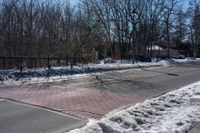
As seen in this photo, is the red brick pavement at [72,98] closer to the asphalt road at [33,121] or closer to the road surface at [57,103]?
the road surface at [57,103]

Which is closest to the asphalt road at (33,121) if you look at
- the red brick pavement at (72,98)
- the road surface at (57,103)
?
the road surface at (57,103)

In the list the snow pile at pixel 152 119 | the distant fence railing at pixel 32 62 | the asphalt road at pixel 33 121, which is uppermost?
the distant fence railing at pixel 32 62

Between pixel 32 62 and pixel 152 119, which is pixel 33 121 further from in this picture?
pixel 32 62

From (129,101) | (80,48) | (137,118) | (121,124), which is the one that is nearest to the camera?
(121,124)

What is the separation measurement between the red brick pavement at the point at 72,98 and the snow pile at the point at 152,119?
121 centimetres

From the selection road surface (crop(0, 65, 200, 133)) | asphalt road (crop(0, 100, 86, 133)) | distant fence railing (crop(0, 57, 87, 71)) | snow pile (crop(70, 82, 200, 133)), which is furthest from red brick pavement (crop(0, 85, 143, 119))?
distant fence railing (crop(0, 57, 87, 71))

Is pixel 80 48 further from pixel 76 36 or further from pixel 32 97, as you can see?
pixel 32 97

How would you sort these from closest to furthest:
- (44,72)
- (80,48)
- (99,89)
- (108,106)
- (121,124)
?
(121,124) → (108,106) → (99,89) → (44,72) → (80,48)

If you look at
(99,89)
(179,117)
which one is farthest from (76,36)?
(179,117)

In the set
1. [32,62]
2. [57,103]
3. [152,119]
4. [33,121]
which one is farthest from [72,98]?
[32,62]

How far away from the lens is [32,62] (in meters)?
28.2

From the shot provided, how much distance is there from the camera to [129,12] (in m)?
54.3

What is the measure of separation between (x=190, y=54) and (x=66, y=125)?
101 meters

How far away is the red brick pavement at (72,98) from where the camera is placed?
37.5 ft
